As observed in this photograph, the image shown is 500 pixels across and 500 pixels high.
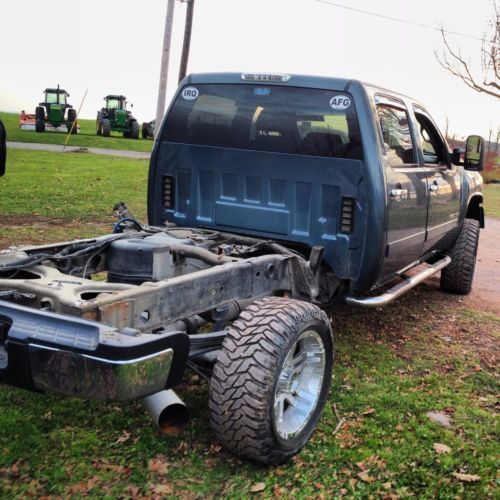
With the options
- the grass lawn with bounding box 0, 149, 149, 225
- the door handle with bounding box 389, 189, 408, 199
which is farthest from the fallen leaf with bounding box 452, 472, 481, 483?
the grass lawn with bounding box 0, 149, 149, 225

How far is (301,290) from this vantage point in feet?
14.6

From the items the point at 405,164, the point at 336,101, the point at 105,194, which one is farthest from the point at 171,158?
the point at 105,194

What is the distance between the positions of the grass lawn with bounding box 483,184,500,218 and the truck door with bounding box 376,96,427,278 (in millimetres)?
12665

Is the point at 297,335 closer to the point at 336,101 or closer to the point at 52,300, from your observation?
the point at 52,300

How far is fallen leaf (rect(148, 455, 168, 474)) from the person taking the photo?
3.32 metres

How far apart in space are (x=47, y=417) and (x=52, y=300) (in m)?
1.02

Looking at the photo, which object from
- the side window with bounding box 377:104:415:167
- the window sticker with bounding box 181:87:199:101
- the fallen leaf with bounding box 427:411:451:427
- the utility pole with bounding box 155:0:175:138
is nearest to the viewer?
the fallen leaf with bounding box 427:411:451:427

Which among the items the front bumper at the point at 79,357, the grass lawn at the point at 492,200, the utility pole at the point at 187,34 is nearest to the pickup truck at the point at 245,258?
the front bumper at the point at 79,357

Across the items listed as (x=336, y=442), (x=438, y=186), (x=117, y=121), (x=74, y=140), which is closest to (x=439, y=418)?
(x=336, y=442)

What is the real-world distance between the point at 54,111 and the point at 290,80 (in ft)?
99.8

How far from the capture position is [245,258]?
14.5ft

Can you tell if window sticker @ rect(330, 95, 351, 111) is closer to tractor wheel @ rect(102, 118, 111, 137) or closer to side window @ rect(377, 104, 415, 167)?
side window @ rect(377, 104, 415, 167)

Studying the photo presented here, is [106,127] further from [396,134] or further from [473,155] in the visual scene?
[396,134]

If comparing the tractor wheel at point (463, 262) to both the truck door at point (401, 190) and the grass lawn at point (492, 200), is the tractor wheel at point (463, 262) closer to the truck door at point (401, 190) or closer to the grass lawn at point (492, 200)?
the truck door at point (401, 190)
